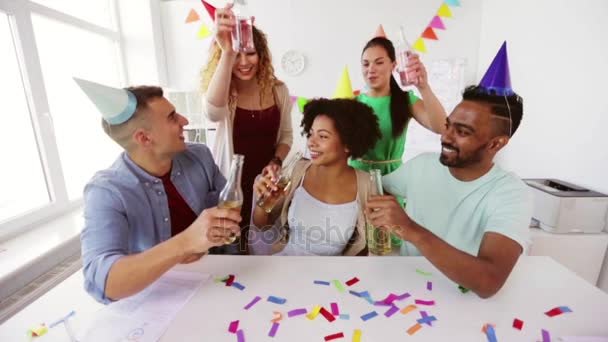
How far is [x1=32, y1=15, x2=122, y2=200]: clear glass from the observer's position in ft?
7.99

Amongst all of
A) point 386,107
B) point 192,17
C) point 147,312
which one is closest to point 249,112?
point 386,107

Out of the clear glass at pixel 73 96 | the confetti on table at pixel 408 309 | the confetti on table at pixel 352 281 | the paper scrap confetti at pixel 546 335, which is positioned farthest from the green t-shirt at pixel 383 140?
the clear glass at pixel 73 96

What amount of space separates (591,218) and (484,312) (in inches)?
54.1

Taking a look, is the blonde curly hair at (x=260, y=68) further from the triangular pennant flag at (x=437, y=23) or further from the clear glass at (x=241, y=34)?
the triangular pennant flag at (x=437, y=23)

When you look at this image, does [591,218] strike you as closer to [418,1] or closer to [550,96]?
[550,96]

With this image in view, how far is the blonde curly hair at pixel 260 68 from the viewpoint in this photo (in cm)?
159

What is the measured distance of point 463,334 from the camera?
75cm

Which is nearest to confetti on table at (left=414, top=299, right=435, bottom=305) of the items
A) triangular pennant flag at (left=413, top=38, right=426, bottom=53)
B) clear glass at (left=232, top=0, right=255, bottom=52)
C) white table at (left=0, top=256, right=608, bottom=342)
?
white table at (left=0, top=256, right=608, bottom=342)

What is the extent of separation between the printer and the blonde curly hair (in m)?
1.65

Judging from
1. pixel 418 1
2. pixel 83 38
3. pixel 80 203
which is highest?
pixel 418 1

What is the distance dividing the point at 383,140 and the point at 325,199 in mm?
466

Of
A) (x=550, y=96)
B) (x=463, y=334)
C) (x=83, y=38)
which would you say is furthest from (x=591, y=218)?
(x=83, y=38)

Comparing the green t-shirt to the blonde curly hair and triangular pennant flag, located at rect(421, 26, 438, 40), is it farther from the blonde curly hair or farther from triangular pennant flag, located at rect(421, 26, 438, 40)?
triangular pennant flag, located at rect(421, 26, 438, 40)

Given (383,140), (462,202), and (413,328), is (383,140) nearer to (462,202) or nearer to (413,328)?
(462,202)
